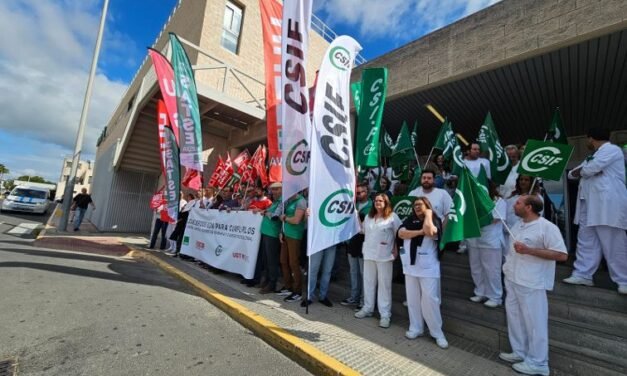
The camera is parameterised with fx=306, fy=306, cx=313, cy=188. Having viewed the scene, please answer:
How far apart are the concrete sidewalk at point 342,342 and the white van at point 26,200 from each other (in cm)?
2398

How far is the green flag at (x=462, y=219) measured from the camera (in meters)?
3.63

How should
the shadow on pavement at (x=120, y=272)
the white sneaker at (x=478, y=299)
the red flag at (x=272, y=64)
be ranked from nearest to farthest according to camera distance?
the white sneaker at (x=478, y=299) → the red flag at (x=272, y=64) → the shadow on pavement at (x=120, y=272)

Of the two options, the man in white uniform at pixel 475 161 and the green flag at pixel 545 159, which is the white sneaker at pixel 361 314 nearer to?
the green flag at pixel 545 159

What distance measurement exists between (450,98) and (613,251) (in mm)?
5653

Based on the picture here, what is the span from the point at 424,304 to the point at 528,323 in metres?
1.05

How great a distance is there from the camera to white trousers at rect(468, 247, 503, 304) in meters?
4.05

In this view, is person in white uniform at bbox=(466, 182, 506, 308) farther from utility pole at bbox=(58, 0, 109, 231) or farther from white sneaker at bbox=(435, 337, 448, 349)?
utility pole at bbox=(58, 0, 109, 231)

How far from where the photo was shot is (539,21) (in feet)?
19.6

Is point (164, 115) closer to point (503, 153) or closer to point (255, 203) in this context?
point (255, 203)

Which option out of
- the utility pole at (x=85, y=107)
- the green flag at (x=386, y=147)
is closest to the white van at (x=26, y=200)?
the utility pole at (x=85, y=107)

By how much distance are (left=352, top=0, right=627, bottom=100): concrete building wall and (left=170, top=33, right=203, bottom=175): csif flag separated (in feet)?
17.9

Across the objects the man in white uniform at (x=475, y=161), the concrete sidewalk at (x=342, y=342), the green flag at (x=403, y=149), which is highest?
the green flag at (x=403, y=149)

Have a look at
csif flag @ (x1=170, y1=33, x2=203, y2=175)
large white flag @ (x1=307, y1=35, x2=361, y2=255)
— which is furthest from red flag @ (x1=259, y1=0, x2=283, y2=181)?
csif flag @ (x1=170, y1=33, x2=203, y2=175)

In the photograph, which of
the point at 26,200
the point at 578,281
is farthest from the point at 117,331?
the point at 26,200
